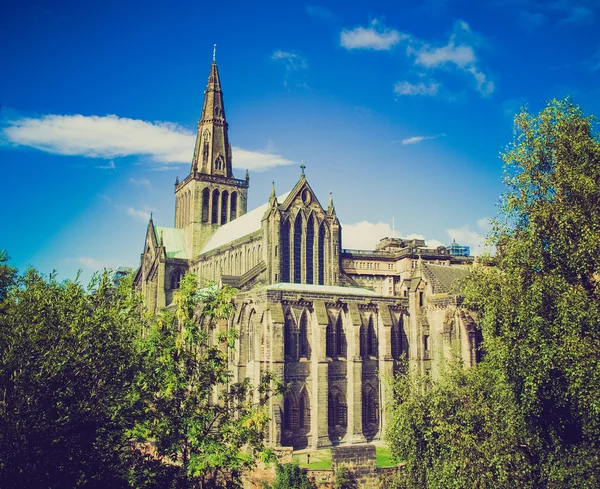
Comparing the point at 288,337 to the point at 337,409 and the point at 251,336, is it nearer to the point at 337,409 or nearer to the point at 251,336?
the point at 251,336

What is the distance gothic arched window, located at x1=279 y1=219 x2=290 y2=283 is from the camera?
57.3 meters

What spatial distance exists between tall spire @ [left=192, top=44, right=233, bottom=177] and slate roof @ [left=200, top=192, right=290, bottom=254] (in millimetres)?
9440

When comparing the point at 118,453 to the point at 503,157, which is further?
the point at 503,157

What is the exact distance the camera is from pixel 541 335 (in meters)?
22.3

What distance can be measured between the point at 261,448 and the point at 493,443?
969cm

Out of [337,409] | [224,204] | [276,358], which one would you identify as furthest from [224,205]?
[337,409]

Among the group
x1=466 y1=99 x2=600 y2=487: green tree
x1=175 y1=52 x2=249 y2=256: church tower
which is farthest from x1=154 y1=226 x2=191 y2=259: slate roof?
x1=466 y1=99 x2=600 y2=487: green tree

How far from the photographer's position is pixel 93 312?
23.5 meters

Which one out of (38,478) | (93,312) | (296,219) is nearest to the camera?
(38,478)

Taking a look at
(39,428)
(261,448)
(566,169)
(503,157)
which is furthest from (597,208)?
(39,428)

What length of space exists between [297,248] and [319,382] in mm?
17652

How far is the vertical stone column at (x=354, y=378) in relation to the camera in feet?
150

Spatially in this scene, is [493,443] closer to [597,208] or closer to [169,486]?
[597,208]

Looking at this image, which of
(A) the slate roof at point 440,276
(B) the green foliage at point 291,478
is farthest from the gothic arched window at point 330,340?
(B) the green foliage at point 291,478
